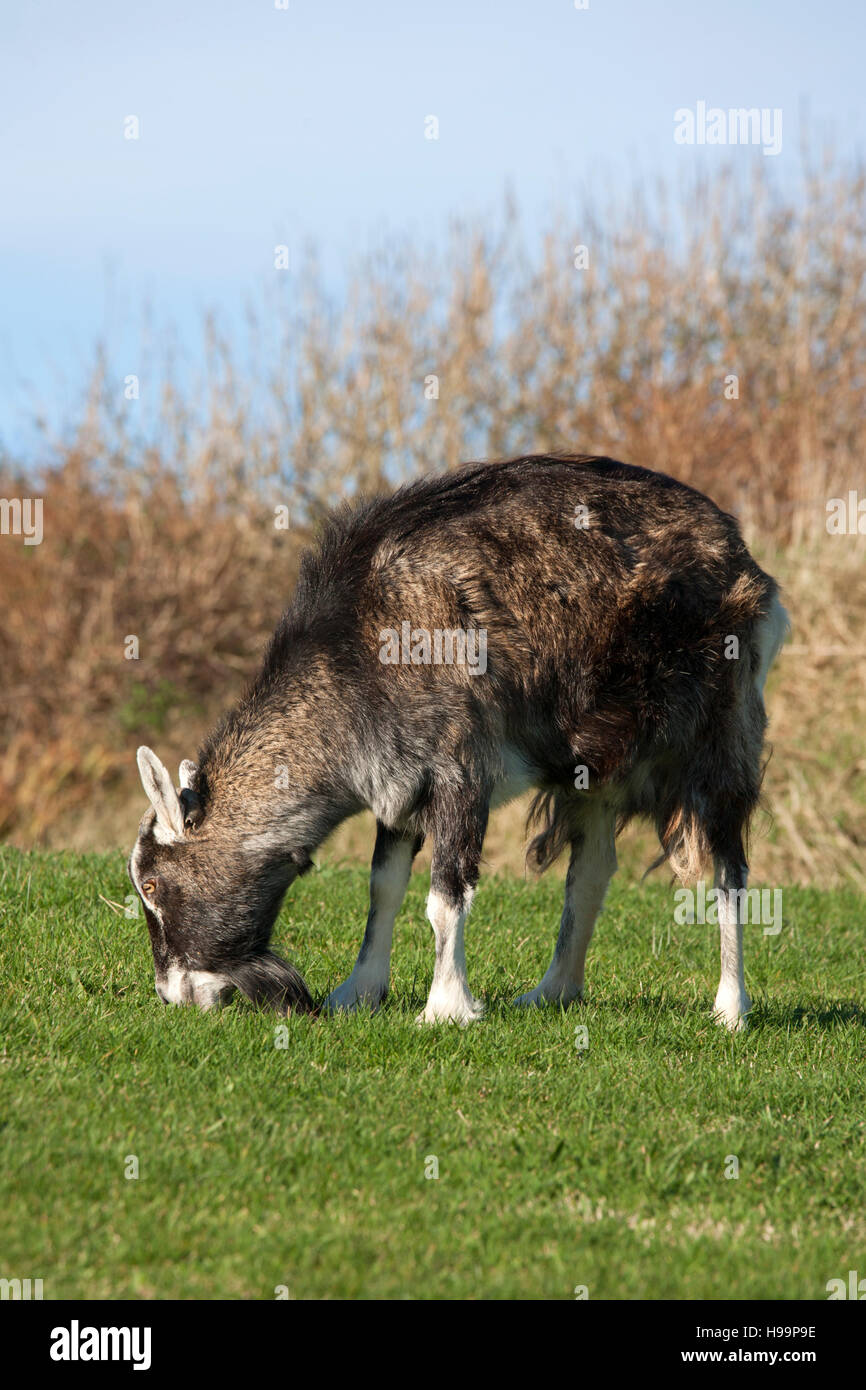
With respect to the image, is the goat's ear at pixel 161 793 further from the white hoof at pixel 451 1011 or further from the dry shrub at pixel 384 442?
the dry shrub at pixel 384 442

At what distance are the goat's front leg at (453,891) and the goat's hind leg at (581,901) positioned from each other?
912 mm

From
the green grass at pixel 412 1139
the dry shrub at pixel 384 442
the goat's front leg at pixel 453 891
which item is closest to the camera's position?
the green grass at pixel 412 1139

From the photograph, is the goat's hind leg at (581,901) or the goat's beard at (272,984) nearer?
the goat's beard at (272,984)

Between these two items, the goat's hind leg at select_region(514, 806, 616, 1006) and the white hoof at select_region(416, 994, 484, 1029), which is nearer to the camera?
the white hoof at select_region(416, 994, 484, 1029)

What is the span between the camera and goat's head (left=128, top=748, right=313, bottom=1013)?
7078mm

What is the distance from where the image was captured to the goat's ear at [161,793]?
701cm

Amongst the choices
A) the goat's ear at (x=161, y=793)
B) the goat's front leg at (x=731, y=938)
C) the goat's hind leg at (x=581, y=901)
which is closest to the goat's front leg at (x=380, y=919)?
the goat's hind leg at (x=581, y=901)

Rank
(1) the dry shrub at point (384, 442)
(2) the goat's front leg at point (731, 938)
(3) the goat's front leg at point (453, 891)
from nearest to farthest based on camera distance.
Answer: (3) the goat's front leg at point (453, 891), (2) the goat's front leg at point (731, 938), (1) the dry shrub at point (384, 442)

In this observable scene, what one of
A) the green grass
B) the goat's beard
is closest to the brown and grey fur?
the goat's beard

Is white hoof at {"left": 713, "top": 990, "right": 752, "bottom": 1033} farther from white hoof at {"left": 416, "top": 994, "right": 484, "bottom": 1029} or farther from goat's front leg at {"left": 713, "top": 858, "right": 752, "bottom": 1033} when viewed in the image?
white hoof at {"left": 416, "top": 994, "right": 484, "bottom": 1029}

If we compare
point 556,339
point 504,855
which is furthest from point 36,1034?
point 556,339

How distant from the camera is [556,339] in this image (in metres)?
20.0

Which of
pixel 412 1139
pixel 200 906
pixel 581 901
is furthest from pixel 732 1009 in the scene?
pixel 200 906

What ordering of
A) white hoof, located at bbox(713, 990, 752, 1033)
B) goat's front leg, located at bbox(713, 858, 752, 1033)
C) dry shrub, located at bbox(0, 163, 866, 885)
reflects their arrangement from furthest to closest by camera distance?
dry shrub, located at bbox(0, 163, 866, 885)
goat's front leg, located at bbox(713, 858, 752, 1033)
white hoof, located at bbox(713, 990, 752, 1033)
